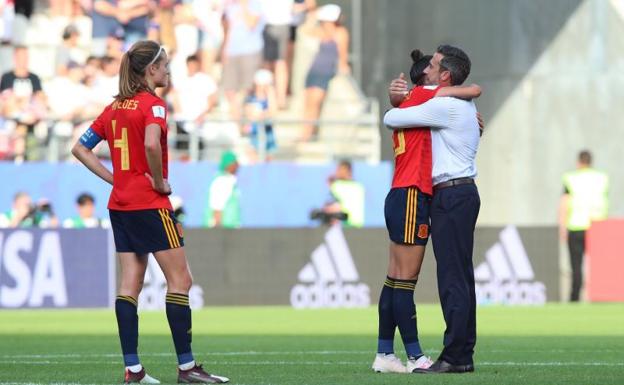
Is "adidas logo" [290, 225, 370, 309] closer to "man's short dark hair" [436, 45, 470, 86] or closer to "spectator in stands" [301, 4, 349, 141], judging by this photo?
"spectator in stands" [301, 4, 349, 141]

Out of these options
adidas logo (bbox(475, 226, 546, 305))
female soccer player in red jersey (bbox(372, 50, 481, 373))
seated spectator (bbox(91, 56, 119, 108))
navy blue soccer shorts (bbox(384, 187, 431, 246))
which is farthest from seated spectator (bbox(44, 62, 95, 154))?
navy blue soccer shorts (bbox(384, 187, 431, 246))

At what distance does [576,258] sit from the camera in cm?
2159

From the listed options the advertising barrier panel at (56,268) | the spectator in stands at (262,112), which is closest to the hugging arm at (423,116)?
the advertising barrier panel at (56,268)

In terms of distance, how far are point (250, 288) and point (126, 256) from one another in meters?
12.1

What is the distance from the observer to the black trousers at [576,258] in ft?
70.8

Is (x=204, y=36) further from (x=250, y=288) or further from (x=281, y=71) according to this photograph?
(x=250, y=288)

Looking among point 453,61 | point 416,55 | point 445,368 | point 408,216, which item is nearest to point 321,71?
point 416,55

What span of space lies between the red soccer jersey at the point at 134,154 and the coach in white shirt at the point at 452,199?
1.55 meters

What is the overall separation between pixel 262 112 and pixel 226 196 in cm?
323

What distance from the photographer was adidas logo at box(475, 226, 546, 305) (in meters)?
21.5

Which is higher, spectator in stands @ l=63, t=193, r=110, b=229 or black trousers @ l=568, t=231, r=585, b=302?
spectator in stands @ l=63, t=193, r=110, b=229

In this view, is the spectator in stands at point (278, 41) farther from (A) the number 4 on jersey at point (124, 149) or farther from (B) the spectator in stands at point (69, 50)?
(A) the number 4 on jersey at point (124, 149)

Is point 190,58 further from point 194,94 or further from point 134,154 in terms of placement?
point 134,154

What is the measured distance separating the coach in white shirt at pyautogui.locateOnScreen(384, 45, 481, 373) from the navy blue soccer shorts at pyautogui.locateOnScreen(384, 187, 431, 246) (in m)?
0.08
